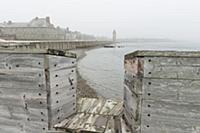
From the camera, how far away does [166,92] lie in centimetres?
346

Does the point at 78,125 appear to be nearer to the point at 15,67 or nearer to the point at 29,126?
the point at 29,126

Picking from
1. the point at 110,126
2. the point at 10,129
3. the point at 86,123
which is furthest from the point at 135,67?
the point at 10,129

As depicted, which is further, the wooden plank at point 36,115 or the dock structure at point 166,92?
the wooden plank at point 36,115

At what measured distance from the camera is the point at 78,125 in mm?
4113

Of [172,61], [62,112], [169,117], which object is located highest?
[172,61]

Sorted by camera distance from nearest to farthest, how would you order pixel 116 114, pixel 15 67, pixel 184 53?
1. pixel 184 53
2. pixel 15 67
3. pixel 116 114

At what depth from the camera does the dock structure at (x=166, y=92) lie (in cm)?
334

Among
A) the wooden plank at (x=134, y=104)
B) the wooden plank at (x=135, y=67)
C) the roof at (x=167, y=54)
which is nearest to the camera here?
the roof at (x=167, y=54)

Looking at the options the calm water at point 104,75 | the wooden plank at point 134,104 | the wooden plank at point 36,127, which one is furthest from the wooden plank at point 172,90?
the calm water at point 104,75

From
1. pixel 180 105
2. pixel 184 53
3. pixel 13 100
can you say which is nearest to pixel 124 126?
pixel 180 105

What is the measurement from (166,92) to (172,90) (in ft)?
0.32

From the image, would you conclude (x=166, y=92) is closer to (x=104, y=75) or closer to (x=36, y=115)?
(x=36, y=115)

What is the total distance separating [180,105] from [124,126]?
120 centimetres

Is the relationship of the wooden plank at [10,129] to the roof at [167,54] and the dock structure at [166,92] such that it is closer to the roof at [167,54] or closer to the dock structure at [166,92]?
the dock structure at [166,92]
